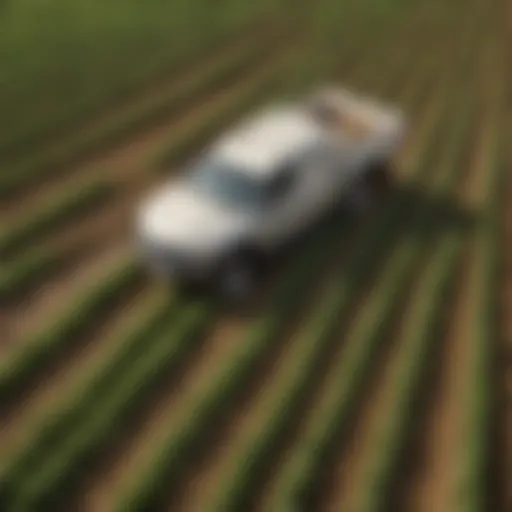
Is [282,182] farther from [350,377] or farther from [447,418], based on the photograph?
[447,418]

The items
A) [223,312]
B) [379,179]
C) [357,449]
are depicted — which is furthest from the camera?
[379,179]

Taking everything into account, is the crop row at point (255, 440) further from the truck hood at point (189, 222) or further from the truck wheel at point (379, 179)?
the truck wheel at point (379, 179)

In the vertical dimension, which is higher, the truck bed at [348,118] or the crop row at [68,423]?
the truck bed at [348,118]

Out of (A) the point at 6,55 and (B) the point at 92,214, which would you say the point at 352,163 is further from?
(A) the point at 6,55

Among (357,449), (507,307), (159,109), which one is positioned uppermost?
(159,109)

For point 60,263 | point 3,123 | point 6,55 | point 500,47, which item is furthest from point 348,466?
point 500,47

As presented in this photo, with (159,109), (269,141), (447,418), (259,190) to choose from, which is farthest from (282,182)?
(159,109)

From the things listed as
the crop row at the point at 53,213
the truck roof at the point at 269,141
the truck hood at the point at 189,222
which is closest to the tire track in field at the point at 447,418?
the truck roof at the point at 269,141
